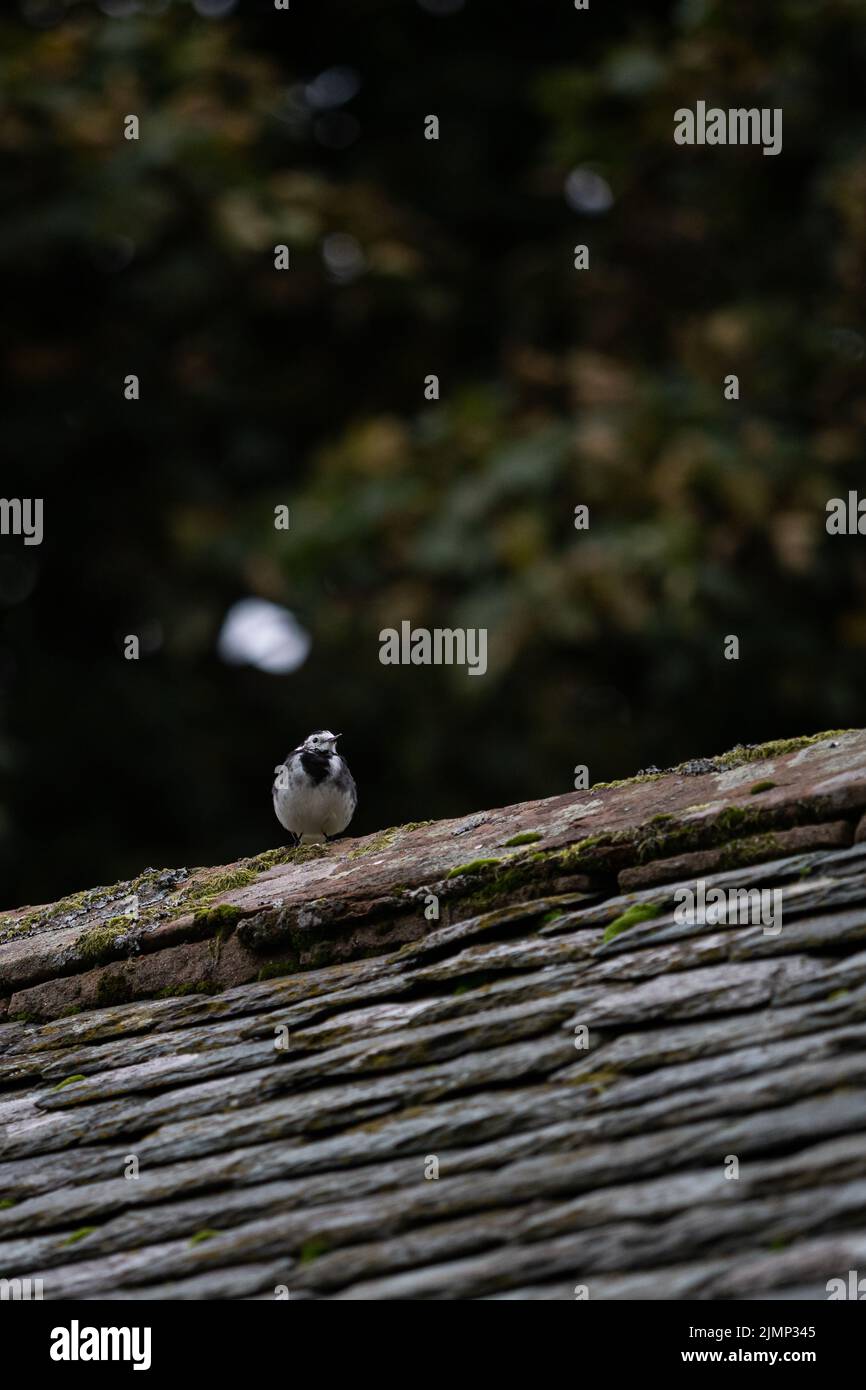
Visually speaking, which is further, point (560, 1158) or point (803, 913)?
point (803, 913)

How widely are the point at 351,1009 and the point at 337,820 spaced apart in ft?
11.8

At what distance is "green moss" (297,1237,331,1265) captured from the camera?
436cm

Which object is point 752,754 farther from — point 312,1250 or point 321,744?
point 321,744

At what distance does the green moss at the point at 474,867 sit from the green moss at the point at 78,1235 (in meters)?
1.52

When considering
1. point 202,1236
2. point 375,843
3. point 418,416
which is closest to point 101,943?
point 375,843

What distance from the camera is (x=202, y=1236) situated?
464 cm

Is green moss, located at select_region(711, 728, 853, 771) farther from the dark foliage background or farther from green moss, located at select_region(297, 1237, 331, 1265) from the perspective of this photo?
the dark foliage background

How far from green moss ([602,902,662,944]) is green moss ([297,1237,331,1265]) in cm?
119

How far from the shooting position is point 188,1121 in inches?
202

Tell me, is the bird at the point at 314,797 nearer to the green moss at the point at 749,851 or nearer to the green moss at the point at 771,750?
the green moss at the point at 771,750

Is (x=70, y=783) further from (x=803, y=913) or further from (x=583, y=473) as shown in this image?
(x=803, y=913)

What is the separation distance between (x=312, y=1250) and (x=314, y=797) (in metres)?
4.42

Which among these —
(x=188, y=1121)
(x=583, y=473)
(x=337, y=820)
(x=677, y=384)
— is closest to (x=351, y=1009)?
(x=188, y=1121)

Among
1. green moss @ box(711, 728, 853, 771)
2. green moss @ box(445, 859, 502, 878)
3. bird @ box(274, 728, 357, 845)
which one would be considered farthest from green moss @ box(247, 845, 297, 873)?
bird @ box(274, 728, 357, 845)
